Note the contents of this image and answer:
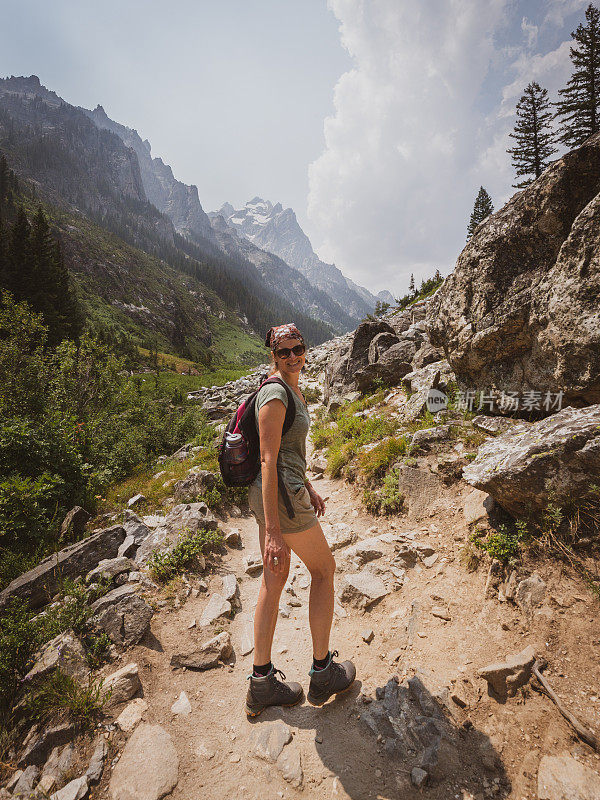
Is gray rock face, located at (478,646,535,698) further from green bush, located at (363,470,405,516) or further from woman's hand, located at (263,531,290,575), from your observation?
green bush, located at (363,470,405,516)

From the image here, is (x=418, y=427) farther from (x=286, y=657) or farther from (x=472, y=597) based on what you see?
(x=286, y=657)

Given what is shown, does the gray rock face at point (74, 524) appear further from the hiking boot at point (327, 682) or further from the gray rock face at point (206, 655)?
the hiking boot at point (327, 682)

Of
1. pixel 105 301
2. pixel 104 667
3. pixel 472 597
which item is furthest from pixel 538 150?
pixel 105 301

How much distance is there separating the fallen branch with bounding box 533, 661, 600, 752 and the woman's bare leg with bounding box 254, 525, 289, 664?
2.39m

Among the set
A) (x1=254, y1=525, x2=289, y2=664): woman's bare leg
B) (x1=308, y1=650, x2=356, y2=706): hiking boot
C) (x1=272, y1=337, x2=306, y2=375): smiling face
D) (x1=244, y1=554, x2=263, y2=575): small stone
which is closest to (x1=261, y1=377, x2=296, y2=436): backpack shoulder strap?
(x1=272, y1=337, x2=306, y2=375): smiling face

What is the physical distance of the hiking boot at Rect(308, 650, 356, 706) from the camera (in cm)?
318

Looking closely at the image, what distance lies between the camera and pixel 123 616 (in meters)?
3.88

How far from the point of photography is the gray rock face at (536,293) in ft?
17.7

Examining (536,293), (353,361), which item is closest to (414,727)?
(536,293)

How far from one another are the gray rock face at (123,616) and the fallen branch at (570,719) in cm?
410

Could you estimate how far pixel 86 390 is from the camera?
1205 centimetres

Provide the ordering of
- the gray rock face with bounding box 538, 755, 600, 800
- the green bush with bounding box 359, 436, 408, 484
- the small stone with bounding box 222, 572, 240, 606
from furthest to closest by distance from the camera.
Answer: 1. the green bush with bounding box 359, 436, 408, 484
2. the small stone with bounding box 222, 572, 240, 606
3. the gray rock face with bounding box 538, 755, 600, 800

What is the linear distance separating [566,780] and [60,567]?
230 inches

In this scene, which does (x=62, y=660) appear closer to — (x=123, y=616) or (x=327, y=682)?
(x=123, y=616)
